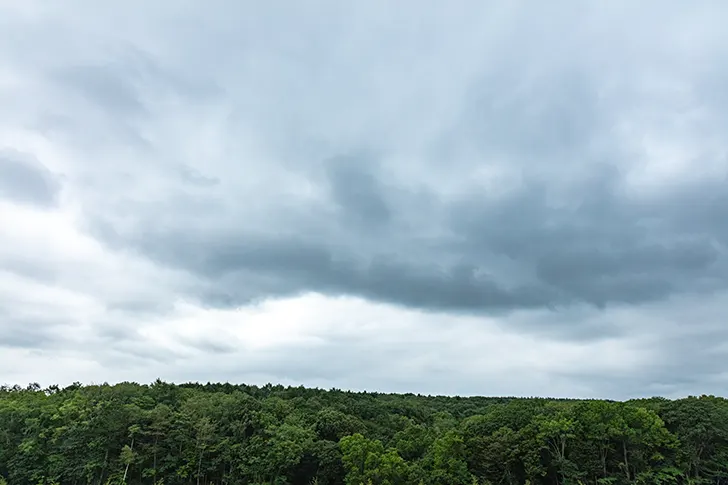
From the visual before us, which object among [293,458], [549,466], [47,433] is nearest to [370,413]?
[293,458]

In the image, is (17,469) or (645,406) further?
(17,469)

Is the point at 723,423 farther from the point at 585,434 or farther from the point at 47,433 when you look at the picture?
the point at 47,433

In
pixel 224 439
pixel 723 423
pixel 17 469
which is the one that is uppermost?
pixel 723 423

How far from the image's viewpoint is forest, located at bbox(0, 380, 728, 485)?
5062 centimetres

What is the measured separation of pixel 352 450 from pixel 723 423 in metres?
34.4

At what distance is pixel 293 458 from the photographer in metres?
56.9

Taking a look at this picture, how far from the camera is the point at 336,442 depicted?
60000 mm

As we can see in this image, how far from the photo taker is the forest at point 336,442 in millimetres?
50625

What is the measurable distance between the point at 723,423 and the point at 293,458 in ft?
136

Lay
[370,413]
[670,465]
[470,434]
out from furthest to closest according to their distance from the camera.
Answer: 1. [370,413]
2. [470,434]
3. [670,465]

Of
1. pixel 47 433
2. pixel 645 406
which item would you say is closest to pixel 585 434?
pixel 645 406

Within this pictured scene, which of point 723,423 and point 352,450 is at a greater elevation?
point 723,423

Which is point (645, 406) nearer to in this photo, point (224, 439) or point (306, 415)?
point (306, 415)

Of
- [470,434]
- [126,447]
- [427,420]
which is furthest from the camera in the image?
[427,420]
